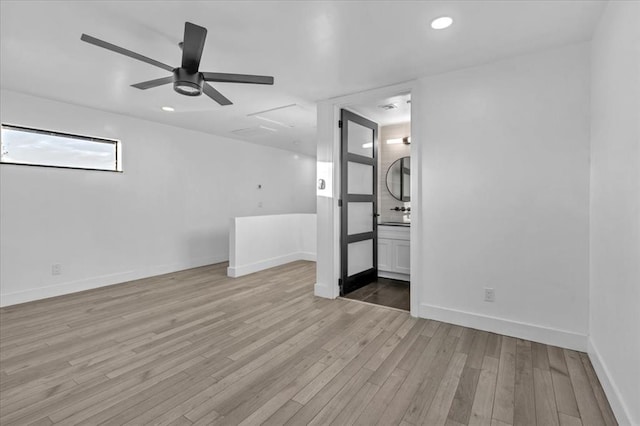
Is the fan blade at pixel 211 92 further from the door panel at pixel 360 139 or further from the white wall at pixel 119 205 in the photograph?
the white wall at pixel 119 205

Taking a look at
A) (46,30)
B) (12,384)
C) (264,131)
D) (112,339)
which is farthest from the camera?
(264,131)

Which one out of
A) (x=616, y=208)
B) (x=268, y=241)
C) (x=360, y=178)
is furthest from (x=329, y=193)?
(x=616, y=208)

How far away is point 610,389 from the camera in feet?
5.85

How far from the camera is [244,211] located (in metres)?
6.61

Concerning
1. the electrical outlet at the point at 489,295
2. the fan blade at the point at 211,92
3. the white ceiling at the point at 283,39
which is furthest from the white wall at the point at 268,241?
the electrical outlet at the point at 489,295

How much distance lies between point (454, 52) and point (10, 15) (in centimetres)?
334

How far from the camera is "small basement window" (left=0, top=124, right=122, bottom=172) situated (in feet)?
12.0

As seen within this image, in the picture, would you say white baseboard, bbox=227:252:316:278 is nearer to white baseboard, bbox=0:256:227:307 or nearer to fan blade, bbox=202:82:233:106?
white baseboard, bbox=0:256:227:307

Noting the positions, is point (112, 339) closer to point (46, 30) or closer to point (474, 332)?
point (46, 30)

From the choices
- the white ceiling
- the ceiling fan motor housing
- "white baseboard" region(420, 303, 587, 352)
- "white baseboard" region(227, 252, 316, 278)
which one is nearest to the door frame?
the white ceiling

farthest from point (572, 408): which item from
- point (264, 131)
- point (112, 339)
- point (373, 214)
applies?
point (264, 131)

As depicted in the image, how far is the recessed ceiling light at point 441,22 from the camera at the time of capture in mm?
2131

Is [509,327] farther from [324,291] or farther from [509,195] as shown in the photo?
[324,291]

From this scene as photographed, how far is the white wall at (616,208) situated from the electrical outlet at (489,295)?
2.21 feet
